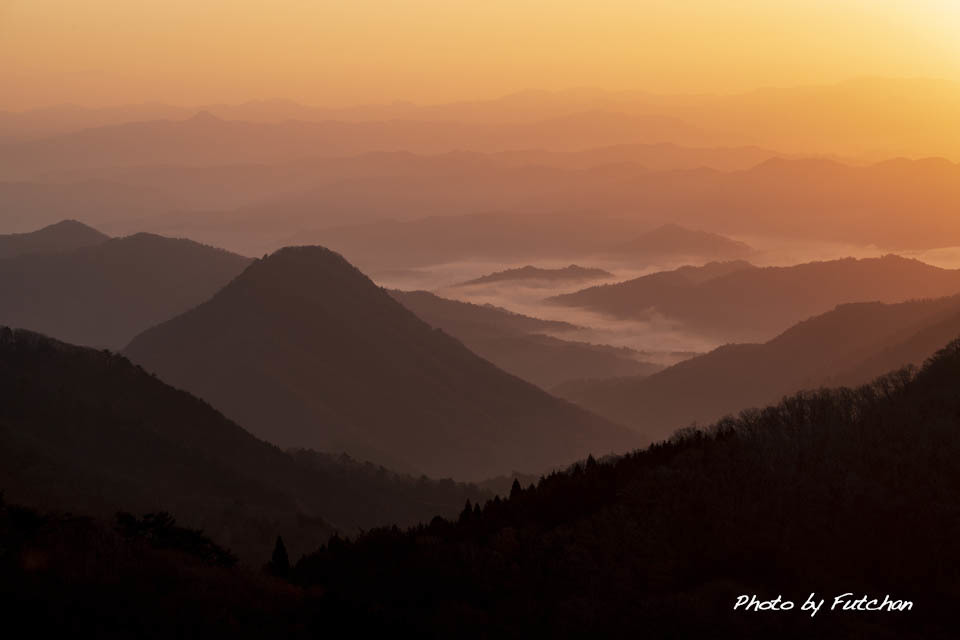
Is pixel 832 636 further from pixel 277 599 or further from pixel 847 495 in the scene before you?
pixel 277 599

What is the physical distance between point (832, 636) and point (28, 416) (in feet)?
315

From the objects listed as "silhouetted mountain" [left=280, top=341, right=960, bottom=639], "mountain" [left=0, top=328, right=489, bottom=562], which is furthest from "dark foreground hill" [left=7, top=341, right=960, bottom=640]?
"mountain" [left=0, top=328, right=489, bottom=562]

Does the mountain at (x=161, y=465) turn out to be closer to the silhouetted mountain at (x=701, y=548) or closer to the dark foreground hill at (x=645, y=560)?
the silhouetted mountain at (x=701, y=548)

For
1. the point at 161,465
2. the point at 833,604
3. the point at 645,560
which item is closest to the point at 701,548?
the point at 645,560

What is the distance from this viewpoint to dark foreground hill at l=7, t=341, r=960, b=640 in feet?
87.1

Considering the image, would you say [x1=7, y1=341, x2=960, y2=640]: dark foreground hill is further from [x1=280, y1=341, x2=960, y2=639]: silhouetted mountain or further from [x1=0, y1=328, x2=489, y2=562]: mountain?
[x1=0, y1=328, x2=489, y2=562]: mountain

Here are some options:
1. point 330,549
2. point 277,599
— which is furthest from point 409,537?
point 277,599

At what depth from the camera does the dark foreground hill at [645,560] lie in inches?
1045

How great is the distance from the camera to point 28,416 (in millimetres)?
108812

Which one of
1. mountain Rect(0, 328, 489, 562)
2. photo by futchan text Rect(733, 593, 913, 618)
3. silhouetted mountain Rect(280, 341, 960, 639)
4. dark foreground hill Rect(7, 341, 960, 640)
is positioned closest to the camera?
dark foreground hill Rect(7, 341, 960, 640)

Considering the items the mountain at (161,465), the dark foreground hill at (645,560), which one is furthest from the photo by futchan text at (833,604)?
the mountain at (161,465)

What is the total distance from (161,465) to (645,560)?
8489cm

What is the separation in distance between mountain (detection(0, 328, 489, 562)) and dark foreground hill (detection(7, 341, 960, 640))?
4362cm

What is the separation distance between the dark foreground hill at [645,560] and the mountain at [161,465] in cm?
4362
